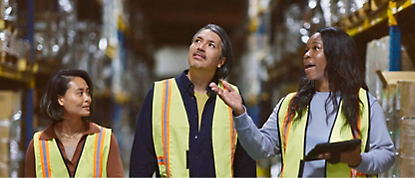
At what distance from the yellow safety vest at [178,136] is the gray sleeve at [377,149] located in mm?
766

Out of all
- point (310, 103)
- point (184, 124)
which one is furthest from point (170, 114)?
point (310, 103)

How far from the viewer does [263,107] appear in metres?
8.90

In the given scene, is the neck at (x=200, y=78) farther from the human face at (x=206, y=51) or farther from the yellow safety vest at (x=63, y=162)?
the yellow safety vest at (x=63, y=162)

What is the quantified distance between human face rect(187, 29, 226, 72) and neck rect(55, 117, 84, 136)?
659 millimetres

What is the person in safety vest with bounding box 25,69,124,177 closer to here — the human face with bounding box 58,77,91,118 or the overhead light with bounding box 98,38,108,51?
the human face with bounding box 58,77,91,118

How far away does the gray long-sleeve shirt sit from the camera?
1.84m

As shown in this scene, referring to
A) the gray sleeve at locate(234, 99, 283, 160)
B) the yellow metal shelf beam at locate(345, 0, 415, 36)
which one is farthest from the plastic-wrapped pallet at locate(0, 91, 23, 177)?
the yellow metal shelf beam at locate(345, 0, 415, 36)

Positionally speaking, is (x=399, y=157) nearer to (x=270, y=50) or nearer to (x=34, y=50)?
(x=34, y=50)

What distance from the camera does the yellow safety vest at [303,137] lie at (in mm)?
1907

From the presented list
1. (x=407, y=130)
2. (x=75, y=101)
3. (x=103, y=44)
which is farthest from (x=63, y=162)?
(x=103, y=44)

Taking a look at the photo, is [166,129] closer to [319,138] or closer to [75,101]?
[75,101]

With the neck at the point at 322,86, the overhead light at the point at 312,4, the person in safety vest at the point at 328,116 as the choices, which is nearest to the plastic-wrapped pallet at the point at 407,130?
the person in safety vest at the point at 328,116

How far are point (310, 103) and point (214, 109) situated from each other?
0.57m

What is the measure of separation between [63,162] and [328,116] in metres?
1.28
